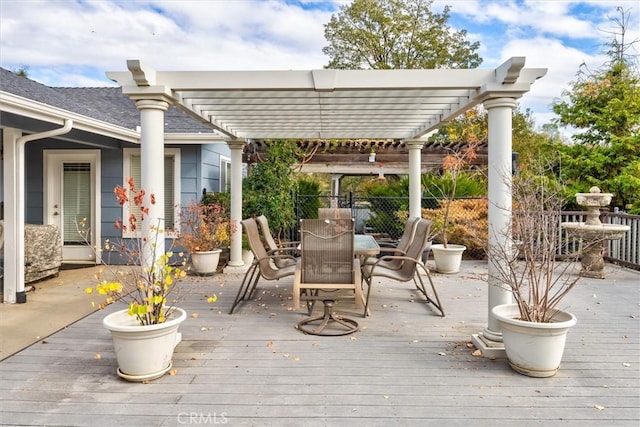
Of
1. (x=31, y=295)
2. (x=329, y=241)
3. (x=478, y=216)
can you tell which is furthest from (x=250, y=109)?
(x=478, y=216)

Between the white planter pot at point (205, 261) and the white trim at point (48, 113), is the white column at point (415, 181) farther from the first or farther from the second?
the white trim at point (48, 113)

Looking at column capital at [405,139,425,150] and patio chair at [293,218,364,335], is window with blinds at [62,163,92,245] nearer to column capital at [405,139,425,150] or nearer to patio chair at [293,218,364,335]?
patio chair at [293,218,364,335]

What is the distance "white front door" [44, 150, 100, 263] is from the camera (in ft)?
26.2

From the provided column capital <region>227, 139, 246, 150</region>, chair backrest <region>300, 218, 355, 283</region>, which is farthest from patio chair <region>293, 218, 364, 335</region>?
column capital <region>227, 139, 246, 150</region>

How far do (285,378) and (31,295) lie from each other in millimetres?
4330

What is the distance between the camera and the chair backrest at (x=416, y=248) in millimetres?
4605

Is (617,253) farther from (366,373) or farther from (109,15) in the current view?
(109,15)

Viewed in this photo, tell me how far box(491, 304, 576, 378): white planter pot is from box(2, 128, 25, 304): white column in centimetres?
543

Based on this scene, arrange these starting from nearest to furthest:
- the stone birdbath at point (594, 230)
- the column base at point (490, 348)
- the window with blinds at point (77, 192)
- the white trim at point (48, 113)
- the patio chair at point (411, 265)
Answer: the column base at point (490, 348)
the white trim at point (48, 113)
the patio chair at point (411, 265)
the stone birdbath at point (594, 230)
the window with blinds at point (77, 192)

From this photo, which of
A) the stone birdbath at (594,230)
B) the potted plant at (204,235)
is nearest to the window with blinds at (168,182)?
the potted plant at (204,235)

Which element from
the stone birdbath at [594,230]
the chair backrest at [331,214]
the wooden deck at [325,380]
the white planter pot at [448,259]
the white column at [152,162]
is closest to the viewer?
the wooden deck at [325,380]

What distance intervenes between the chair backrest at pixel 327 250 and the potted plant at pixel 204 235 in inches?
122

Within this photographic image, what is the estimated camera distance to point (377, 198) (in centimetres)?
932

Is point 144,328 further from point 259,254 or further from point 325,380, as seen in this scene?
point 259,254
